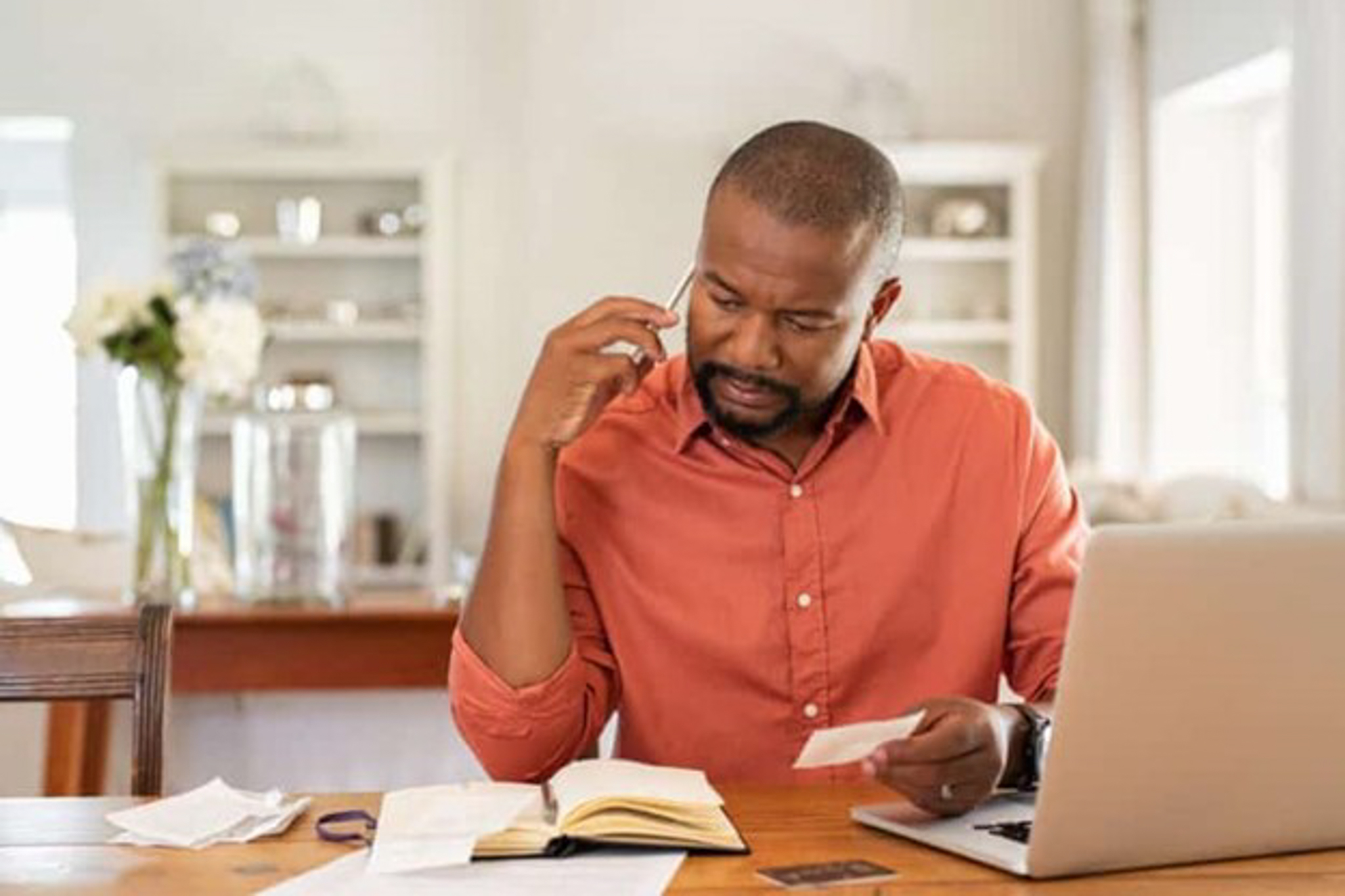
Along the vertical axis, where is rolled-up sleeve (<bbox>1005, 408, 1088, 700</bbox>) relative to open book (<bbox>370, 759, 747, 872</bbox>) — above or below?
above

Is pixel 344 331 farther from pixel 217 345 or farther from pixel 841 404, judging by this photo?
pixel 841 404

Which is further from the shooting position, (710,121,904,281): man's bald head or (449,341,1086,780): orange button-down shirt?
(449,341,1086,780): orange button-down shirt

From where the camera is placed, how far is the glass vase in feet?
12.6

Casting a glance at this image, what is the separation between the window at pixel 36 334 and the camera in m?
7.90

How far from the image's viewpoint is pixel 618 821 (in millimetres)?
1664

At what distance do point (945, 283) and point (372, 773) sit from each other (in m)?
4.15

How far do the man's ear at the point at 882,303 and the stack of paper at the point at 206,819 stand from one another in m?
0.69

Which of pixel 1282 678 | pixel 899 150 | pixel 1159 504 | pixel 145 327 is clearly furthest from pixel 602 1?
pixel 1282 678

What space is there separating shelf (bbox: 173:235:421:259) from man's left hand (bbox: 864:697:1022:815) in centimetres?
594

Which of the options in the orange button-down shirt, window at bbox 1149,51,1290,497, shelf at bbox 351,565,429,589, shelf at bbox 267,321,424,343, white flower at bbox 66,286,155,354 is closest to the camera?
the orange button-down shirt

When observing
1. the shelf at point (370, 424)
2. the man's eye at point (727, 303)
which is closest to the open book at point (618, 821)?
the man's eye at point (727, 303)

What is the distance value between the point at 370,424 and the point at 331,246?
2.01 ft

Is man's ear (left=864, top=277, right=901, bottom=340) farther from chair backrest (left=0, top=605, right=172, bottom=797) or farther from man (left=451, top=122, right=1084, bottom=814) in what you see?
chair backrest (left=0, top=605, right=172, bottom=797)

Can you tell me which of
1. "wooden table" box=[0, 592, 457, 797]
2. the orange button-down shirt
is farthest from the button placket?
"wooden table" box=[0, 592, 457, 797]
